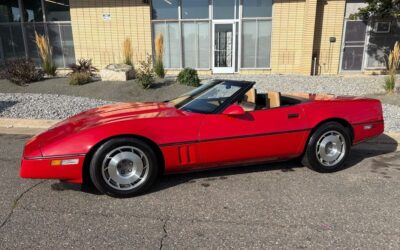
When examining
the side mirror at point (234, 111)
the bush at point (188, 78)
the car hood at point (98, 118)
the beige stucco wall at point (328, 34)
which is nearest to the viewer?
the car hood at point (98, 118)

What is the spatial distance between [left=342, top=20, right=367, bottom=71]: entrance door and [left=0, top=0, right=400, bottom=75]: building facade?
4cm

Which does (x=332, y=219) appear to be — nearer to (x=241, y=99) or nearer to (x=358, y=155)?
(x=241, y=99)

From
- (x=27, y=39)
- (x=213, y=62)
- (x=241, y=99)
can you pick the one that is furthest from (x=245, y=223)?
(x=27, y=39)

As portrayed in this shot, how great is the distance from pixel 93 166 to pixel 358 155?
12.5 feet

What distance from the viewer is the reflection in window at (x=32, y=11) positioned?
14.0m

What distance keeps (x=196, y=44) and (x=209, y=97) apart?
9.84 metres

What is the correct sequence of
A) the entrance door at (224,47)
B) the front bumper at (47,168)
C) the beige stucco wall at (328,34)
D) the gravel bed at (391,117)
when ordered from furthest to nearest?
1. the entrance door at (224,47)
2. the beige stucco wall at (328,34)
3. the gravel bed at (391,117)
4. the front bumper at (47,168)

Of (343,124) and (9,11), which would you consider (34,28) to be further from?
(343,124)

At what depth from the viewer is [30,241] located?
2.64 m

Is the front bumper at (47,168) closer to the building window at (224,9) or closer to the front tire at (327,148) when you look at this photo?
the front tire at (327,148)

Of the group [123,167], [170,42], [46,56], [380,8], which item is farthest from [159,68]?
[380,8]

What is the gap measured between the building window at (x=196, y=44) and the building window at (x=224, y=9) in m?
0.59

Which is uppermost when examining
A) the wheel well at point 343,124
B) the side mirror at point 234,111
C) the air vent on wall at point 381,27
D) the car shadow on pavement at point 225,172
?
the air vent on wall at point 381,27

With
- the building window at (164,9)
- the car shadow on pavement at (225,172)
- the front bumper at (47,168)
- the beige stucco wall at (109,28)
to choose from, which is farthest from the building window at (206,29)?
the front bumper at (47,168)
